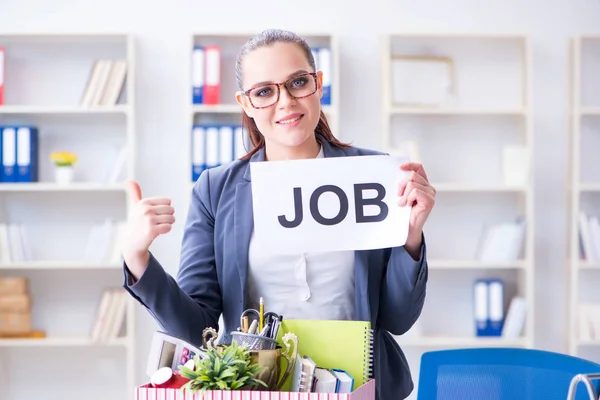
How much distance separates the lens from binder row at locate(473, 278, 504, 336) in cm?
436

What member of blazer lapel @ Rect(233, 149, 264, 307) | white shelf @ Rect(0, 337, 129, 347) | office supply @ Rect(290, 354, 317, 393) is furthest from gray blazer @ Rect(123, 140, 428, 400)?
white shelf @ Rect(0, 337, 129, 347)

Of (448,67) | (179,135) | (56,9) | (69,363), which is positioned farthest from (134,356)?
(448,67)

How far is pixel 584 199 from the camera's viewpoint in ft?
15.2

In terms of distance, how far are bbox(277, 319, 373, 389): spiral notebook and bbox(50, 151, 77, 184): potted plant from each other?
3.27m

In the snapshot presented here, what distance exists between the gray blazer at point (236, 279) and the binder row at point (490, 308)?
2825mm

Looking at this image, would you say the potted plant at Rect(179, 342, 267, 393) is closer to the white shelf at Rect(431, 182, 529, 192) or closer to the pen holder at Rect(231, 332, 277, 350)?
the pen holder at Rect(231, 332, 277, 350)

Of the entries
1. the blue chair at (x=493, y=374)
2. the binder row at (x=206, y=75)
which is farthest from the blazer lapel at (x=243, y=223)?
the binder row at (x=206, y=75)

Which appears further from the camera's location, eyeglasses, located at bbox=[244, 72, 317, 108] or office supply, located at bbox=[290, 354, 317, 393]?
eyeglasses, located at bbox=[244, 72, 317, 108]

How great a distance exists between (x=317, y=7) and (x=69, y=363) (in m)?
2.40

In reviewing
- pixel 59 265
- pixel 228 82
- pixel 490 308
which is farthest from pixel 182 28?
pixel 490 308

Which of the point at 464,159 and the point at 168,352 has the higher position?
the point at 464,159

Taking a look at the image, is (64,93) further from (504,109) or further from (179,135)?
(504,109)

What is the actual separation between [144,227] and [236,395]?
13.3 inches

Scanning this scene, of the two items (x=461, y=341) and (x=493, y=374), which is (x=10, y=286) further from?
(x=493, y=374)
